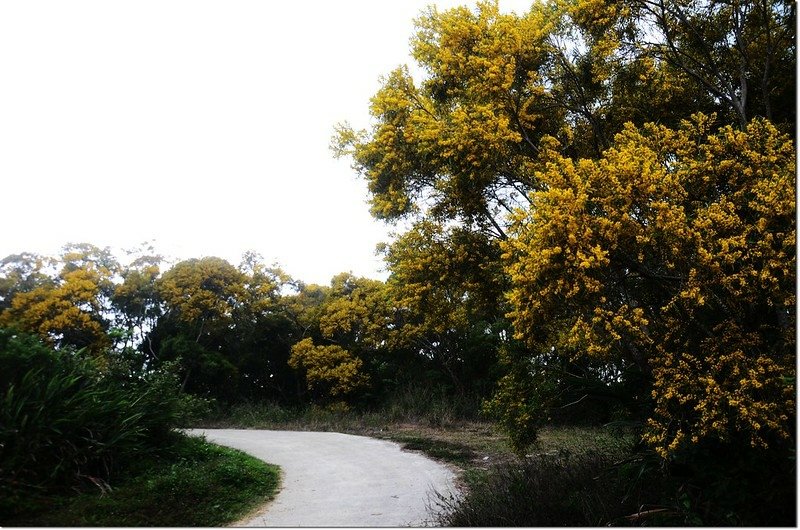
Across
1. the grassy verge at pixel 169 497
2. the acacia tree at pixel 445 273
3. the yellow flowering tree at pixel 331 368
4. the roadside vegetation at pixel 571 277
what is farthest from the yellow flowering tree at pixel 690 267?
the yellow flowering tree at pixel 331 368

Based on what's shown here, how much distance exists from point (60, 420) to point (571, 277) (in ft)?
17.8

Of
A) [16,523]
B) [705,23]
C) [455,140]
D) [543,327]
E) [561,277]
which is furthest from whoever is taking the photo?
[705,23]

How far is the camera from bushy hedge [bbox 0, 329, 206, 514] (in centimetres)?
467

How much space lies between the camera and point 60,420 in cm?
524

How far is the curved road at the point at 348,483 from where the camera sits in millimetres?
5648

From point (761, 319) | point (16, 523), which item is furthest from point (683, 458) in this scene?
point (16, 523)

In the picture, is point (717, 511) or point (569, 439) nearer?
point (717, 511)

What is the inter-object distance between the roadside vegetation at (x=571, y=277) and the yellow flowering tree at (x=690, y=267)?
30 mm

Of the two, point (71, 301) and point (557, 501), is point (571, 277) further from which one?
point (71, 301)

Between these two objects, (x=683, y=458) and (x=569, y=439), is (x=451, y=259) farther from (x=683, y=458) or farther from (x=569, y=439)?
(x=569, y=439)

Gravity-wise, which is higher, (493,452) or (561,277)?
(561,277)

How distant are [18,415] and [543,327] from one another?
18.2 ft

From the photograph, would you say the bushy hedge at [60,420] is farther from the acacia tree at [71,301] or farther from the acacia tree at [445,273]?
the acacia tree at [445,273]

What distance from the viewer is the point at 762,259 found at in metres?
4.93
